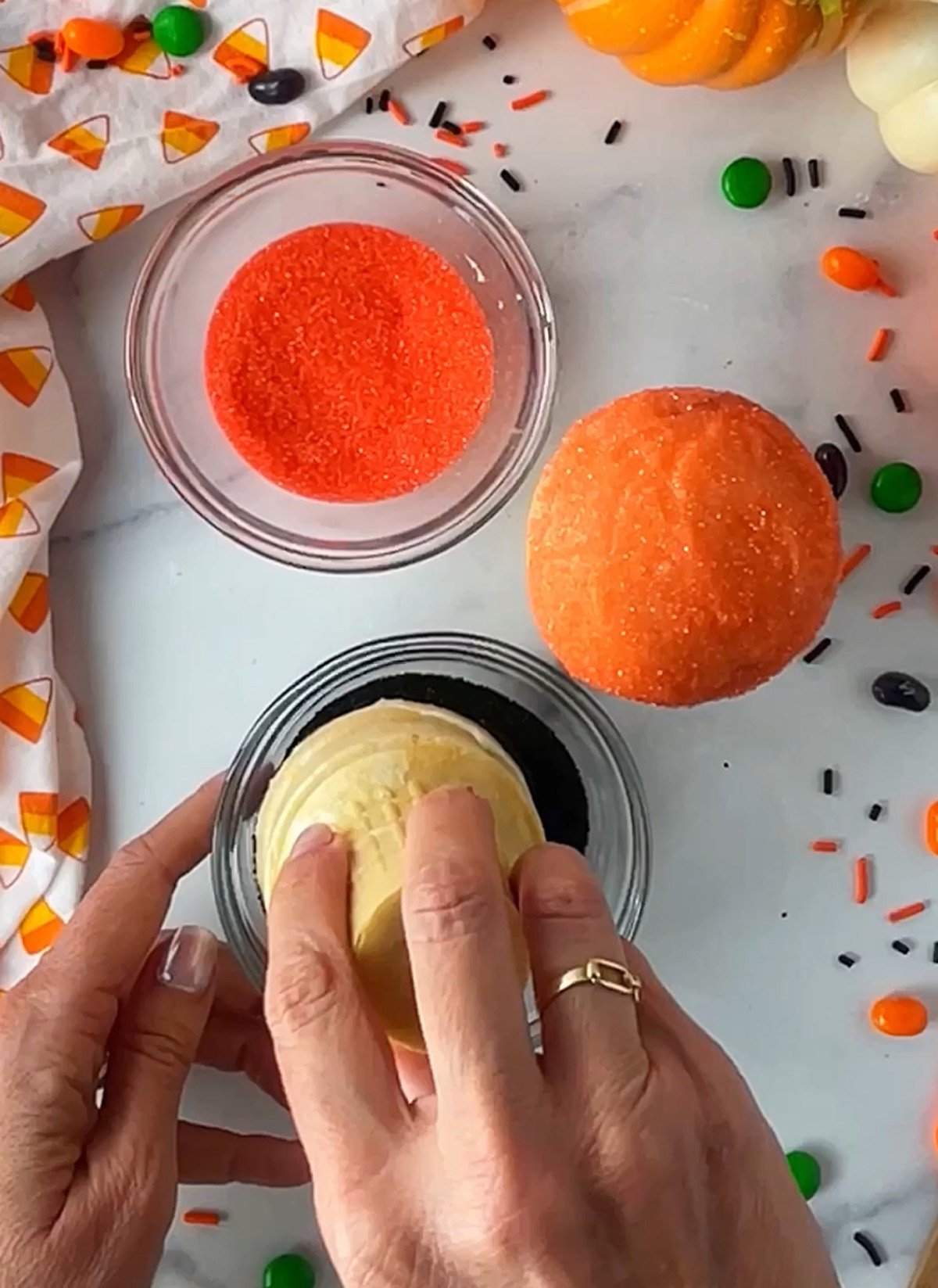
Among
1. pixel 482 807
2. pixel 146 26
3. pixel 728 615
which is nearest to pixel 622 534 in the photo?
pixel 728 615

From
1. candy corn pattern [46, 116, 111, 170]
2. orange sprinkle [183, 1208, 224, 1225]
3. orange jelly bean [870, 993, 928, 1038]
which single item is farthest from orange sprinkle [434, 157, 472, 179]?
orange sprinkle [183, 1208, 224, 1225]

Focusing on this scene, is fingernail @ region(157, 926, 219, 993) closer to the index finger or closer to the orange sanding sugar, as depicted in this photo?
the index finger

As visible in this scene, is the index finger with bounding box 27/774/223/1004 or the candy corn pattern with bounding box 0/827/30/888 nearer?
the index finger with bounding box 27/774/223/1004

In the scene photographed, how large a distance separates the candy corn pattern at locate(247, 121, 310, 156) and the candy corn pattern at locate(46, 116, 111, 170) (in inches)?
3.8

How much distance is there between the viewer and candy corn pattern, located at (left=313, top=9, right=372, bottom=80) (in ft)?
3.37

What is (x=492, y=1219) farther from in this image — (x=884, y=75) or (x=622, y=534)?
(x=884, y=75)

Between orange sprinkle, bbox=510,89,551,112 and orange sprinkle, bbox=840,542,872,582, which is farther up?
orange sprinkle, bbox=510,89,551,112

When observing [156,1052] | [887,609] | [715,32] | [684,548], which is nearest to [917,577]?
[887,609]

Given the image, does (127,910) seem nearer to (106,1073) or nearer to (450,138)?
(106,1073)

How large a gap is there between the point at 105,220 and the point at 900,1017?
30.7 inches

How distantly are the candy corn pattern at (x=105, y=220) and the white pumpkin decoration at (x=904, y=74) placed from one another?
496 millimetres

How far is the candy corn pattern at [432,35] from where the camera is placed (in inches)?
40.6

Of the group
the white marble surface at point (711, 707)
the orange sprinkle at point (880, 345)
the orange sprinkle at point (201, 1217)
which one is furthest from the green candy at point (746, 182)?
the orange sprinkle at point (201, 1217)

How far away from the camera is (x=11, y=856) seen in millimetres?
1062
